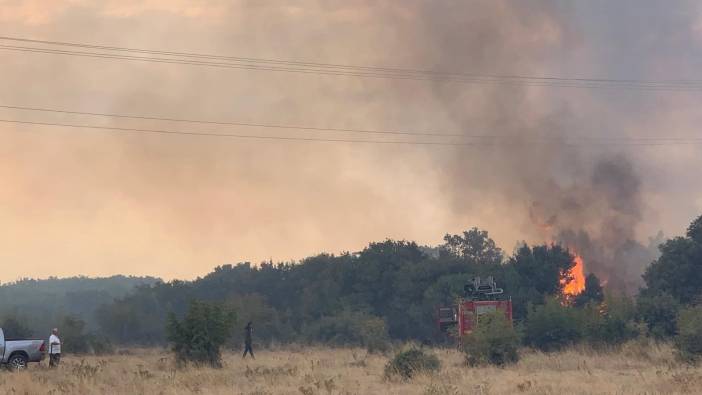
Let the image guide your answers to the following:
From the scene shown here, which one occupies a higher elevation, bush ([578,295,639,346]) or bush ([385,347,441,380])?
bush ([578,295,639,346])

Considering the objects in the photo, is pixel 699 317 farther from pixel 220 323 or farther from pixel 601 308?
pixel 220 323

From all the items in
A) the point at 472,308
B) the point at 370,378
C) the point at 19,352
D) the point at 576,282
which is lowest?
the point at 370,378

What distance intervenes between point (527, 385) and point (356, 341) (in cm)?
3789

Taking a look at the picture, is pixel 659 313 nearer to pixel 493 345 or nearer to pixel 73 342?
pixel 493 345

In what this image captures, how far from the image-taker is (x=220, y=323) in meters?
40.3

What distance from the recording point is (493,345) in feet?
120

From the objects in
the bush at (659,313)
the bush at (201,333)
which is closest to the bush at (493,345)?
the bush at (201,333)

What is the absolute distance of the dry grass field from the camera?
2681cm

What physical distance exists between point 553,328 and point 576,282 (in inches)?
917

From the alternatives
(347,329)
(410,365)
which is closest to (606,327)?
(410,365)

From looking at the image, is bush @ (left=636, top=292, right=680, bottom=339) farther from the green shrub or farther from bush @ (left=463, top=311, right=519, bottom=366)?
the green shrub

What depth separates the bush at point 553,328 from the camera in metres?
47.5

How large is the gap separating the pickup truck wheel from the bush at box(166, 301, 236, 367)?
589cm

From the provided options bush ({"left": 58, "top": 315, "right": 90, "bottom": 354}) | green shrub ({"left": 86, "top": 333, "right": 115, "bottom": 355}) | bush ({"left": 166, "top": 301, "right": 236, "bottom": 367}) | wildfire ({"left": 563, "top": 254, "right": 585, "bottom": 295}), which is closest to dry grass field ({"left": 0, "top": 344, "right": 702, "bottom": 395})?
bush ({"left": 166, "top": 301, "right": 236, "bottom": 367})
